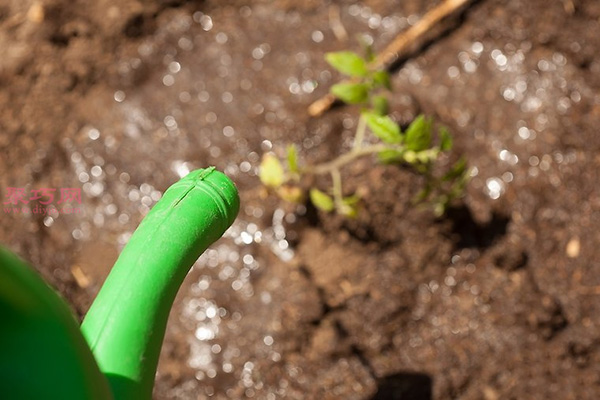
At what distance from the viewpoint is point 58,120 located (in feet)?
3.76

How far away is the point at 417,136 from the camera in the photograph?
905 mm

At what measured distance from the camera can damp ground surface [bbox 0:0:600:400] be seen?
1.04m

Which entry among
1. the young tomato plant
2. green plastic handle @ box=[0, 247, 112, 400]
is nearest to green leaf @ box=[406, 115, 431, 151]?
the young tomato plant

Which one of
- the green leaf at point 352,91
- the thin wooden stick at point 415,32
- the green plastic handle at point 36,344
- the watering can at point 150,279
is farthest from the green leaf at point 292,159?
the green plastic handle at point 36,344

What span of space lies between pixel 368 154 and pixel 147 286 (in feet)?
2.14

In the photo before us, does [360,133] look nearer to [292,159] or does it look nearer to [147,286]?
[292,159]

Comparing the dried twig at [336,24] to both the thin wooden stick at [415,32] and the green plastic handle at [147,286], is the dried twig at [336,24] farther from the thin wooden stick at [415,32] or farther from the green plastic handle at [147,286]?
the green plastic handle at [147,286]

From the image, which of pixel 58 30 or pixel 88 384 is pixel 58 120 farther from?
pixel 88 384

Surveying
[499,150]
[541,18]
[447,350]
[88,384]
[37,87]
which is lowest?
[447,350]

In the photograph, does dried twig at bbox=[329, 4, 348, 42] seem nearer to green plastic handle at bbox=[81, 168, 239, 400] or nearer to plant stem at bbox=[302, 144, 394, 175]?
plant stem at bbox=[302, 144, 394, 175]

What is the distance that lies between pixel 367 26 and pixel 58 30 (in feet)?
1.75

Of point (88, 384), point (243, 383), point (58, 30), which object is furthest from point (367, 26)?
point (88, 384)

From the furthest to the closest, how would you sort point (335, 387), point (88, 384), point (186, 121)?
point (186, 121) → point (335, 387) → point (88, 384)

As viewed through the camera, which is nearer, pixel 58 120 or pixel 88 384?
pixel 88 384
